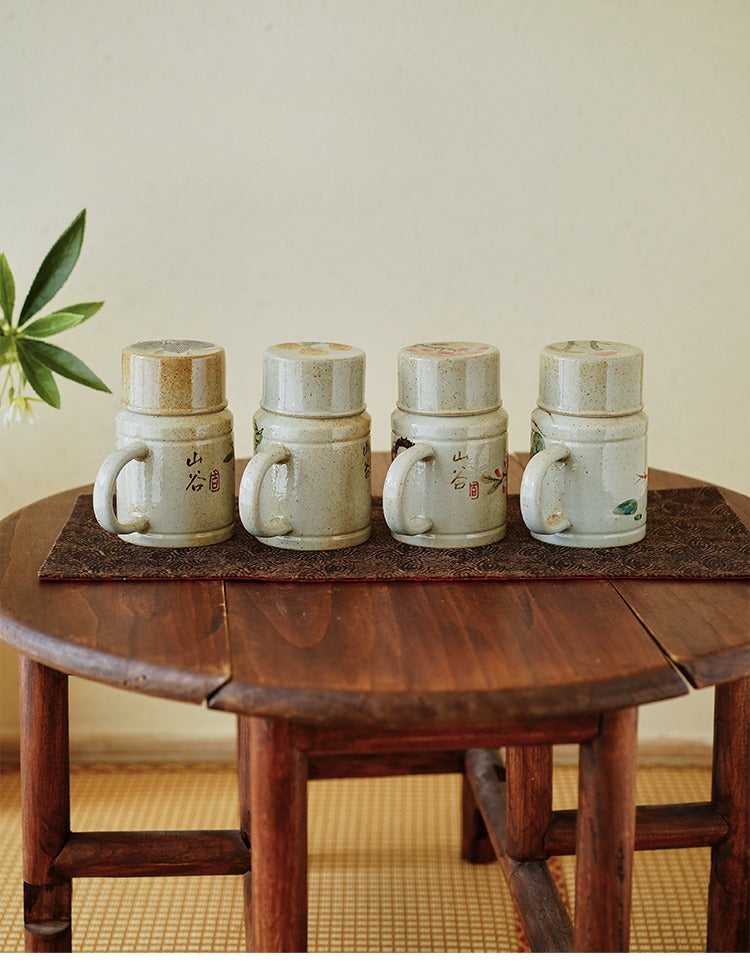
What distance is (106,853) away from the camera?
4.40ft

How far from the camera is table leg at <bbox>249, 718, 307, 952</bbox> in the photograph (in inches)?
35.9

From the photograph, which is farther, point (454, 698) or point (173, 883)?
point (173, 883)

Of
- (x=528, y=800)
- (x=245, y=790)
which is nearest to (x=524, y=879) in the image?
(x=528, y=800)

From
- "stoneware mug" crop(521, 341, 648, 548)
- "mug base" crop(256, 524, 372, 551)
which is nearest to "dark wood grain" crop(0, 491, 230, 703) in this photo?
"mug base" crop(256, 524, 372, 551)

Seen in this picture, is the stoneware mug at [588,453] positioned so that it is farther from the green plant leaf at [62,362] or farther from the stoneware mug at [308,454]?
the green plant leaf at [62,362]

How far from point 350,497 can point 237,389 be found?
0.89 m

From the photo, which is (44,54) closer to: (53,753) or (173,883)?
(53,753)

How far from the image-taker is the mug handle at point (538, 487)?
3.67 feet

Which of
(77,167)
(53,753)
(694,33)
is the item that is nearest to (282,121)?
(77,167)

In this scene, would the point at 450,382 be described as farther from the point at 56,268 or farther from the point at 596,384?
the point at 56,268

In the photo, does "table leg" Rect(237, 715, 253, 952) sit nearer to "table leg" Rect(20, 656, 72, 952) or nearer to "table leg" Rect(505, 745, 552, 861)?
"table leg" Rect(20, 656, 72, 952)

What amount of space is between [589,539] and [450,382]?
208 millimetres

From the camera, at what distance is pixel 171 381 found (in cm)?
114

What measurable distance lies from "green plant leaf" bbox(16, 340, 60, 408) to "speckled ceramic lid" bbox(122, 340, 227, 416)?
0.38 metres
